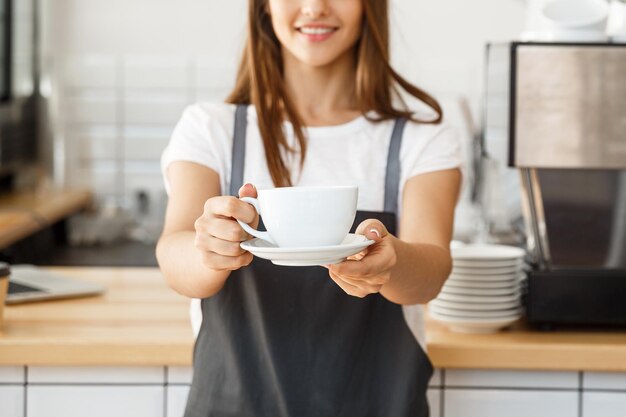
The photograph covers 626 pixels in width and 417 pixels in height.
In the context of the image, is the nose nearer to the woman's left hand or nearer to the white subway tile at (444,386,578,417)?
the woman's left hand

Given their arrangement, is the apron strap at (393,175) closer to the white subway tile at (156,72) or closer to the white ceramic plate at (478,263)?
the white ceramic plate at (478,263)

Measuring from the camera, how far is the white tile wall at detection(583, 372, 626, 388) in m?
1.51

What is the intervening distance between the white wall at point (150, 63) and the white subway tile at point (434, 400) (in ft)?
7.74

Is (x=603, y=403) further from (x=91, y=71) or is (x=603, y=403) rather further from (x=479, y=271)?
(x=91, y=71)

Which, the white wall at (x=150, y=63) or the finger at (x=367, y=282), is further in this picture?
the white wall at (x=150, y=63)

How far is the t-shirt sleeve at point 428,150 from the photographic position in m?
1.41

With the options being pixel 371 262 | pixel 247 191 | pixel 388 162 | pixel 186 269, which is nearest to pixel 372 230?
pixel 371 262

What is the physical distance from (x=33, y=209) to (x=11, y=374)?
1.88 m

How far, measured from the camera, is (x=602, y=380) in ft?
4.96

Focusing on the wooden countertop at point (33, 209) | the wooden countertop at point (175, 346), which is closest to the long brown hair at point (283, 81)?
the wooden countertop at point (175, 346)

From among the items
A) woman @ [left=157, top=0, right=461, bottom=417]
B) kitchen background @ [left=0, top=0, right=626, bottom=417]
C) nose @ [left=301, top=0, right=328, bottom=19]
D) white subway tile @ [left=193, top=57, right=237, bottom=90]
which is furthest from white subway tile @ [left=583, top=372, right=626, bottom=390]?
white subway tile @ [left=193, top=57, right=237, bottom=90]

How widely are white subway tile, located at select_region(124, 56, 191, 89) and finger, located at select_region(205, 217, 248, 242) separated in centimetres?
297

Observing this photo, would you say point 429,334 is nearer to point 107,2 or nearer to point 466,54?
point 466,54

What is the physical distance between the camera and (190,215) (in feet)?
4.40
